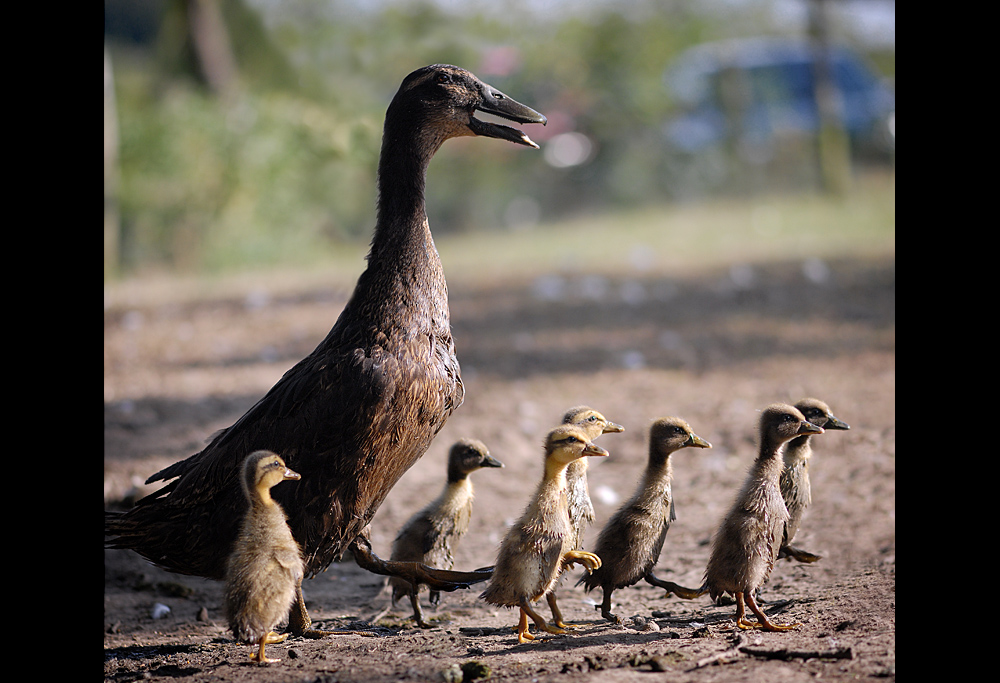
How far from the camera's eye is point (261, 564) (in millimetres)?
3275

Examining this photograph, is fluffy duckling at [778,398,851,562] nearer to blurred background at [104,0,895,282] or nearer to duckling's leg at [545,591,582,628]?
duckling's leg at [545,591,582,628]

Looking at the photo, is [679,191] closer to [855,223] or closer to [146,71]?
[855,223]

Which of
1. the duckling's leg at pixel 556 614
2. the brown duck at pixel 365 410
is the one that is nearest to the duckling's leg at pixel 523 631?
the duckling's leg at pixel 556 614

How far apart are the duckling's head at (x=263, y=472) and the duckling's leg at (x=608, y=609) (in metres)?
1.40

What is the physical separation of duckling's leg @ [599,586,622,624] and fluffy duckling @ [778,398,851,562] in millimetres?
796

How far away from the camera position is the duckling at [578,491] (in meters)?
3.72

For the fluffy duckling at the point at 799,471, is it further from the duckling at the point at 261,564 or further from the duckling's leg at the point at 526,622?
the duckling at the point at 261,564

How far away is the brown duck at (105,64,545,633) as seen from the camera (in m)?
3.45

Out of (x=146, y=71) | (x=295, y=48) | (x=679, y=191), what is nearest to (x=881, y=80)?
(x=679, y=191)

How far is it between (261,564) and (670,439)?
5.80ft

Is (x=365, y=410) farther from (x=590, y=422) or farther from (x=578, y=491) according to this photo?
(x=590, y=422)

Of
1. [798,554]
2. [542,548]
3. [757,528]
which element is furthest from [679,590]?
[542,548]

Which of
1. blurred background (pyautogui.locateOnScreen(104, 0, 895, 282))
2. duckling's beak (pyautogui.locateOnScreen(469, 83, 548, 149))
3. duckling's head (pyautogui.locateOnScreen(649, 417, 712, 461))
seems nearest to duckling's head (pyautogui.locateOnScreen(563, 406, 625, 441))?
duckling's head (pyautogui.locateOnScreen(649, 417, 712, 461))
